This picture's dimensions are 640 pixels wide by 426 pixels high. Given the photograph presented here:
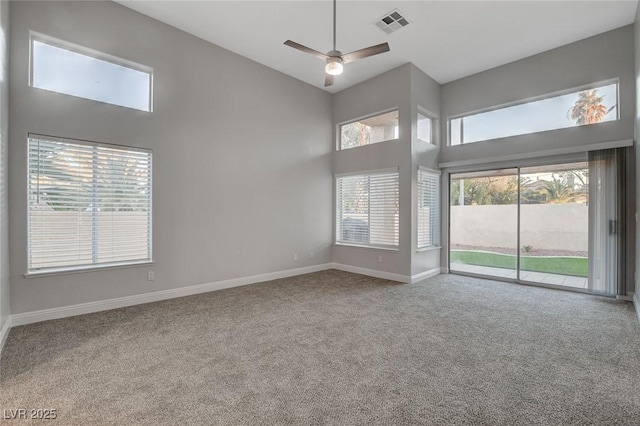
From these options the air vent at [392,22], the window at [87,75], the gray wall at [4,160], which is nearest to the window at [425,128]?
the air vent at [392,22]

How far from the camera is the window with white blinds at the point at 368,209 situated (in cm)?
558

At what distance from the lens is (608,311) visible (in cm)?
370

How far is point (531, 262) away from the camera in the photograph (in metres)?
5.25

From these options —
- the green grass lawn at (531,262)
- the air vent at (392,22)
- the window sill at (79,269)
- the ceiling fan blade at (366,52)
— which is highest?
the air vent at (392,22)

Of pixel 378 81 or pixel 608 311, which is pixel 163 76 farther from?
pixel 608 311

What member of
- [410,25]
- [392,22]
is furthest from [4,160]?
[410,25]

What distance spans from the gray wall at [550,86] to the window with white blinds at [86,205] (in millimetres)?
5727

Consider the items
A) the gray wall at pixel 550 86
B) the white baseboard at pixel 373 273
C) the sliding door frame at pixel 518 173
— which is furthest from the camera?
the white baseboard at pixel 373 273

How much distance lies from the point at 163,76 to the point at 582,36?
6.44m

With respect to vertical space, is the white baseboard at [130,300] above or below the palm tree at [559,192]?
below

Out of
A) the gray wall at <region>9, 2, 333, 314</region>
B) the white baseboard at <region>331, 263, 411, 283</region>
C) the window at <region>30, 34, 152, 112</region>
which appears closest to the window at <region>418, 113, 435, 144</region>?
the gray wall at <region>9, 2, 333, 314</region>

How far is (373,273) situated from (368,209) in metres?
1.33

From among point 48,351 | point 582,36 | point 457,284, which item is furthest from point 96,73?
point 582,36

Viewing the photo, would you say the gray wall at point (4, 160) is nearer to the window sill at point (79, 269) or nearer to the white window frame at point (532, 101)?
the window sill at point (79, 269)
